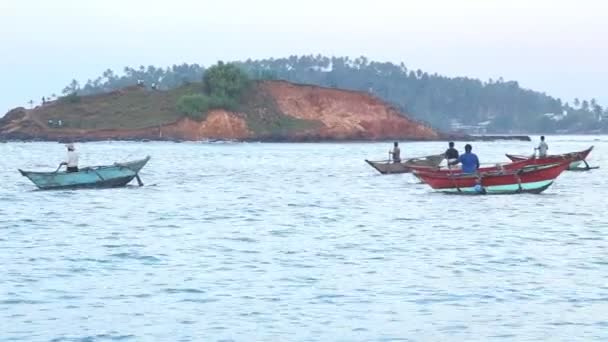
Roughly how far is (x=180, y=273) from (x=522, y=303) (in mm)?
6315

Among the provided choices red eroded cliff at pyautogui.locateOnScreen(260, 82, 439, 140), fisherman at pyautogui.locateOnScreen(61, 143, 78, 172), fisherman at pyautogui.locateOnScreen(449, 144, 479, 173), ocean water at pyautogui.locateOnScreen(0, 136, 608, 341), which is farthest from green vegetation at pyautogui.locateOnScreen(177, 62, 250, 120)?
fisherman at pyautogui.locateOnScreen(449, 144, 479, 173)

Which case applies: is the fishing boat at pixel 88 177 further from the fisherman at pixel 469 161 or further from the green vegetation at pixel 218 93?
the green vegetation at pixel 218 93

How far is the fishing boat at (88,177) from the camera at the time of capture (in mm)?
41281

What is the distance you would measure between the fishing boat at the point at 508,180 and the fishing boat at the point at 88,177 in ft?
38.1

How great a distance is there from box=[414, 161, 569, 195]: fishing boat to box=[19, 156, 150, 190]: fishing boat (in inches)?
457

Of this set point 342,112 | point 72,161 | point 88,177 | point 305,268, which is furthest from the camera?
point 342,112

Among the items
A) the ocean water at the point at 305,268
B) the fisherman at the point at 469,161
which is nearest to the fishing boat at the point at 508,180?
the fisherman at the point at 469,161

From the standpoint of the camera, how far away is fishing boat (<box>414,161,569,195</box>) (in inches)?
1462

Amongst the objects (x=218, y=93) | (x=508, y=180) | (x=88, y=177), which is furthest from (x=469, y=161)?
(x=218, y=93)

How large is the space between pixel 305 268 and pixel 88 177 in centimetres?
2192

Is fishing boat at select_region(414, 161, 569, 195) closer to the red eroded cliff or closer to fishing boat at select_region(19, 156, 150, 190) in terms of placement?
fishing boat at select_region(19, 156, 150, 190)

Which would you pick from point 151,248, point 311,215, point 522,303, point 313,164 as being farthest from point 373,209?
point 313,164

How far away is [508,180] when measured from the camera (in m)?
37.3

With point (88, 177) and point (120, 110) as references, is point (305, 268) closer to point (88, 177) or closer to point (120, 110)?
point (88, 177)
